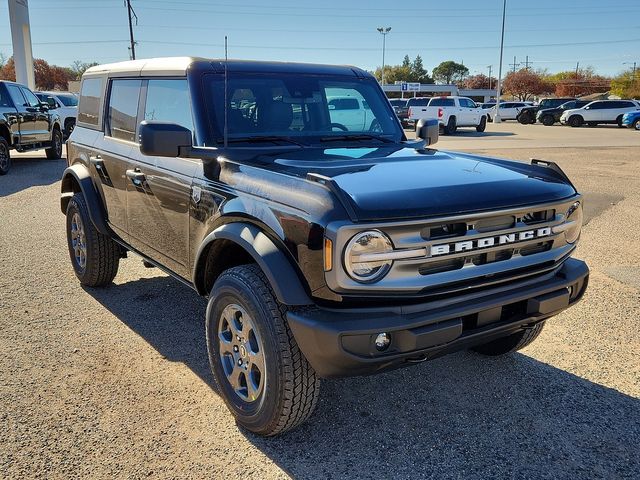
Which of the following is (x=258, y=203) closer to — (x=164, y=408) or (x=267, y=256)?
(x=267, y=256)

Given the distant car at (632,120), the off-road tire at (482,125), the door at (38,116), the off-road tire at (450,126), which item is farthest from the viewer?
the distant car at (632,120)

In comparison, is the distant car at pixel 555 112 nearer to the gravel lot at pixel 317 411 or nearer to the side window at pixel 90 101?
the gravel lot at pixel 317 411

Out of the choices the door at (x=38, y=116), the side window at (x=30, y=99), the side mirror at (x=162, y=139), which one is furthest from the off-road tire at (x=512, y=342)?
the side window at (x=30, y=99)

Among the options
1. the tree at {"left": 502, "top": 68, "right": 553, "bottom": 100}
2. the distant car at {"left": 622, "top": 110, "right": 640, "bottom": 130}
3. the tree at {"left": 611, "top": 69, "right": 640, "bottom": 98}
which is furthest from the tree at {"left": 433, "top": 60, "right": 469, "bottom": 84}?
the distant car at {"left": 622, "top": 110, "right": 640, "bottom": 130}

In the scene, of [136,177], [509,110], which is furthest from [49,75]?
[136,177]

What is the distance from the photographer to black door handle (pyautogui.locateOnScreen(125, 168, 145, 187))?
4.03 m

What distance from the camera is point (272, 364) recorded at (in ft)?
8.96

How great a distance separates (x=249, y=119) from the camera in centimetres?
371

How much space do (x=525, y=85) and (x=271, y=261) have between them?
100000 mm

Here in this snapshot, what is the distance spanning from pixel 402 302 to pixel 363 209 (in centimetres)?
46

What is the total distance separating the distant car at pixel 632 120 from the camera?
109 feet

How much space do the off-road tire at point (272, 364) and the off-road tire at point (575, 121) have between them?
39302mm

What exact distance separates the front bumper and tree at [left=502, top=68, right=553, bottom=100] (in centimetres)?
9944

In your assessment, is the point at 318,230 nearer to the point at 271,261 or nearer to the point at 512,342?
the point at 271,261
